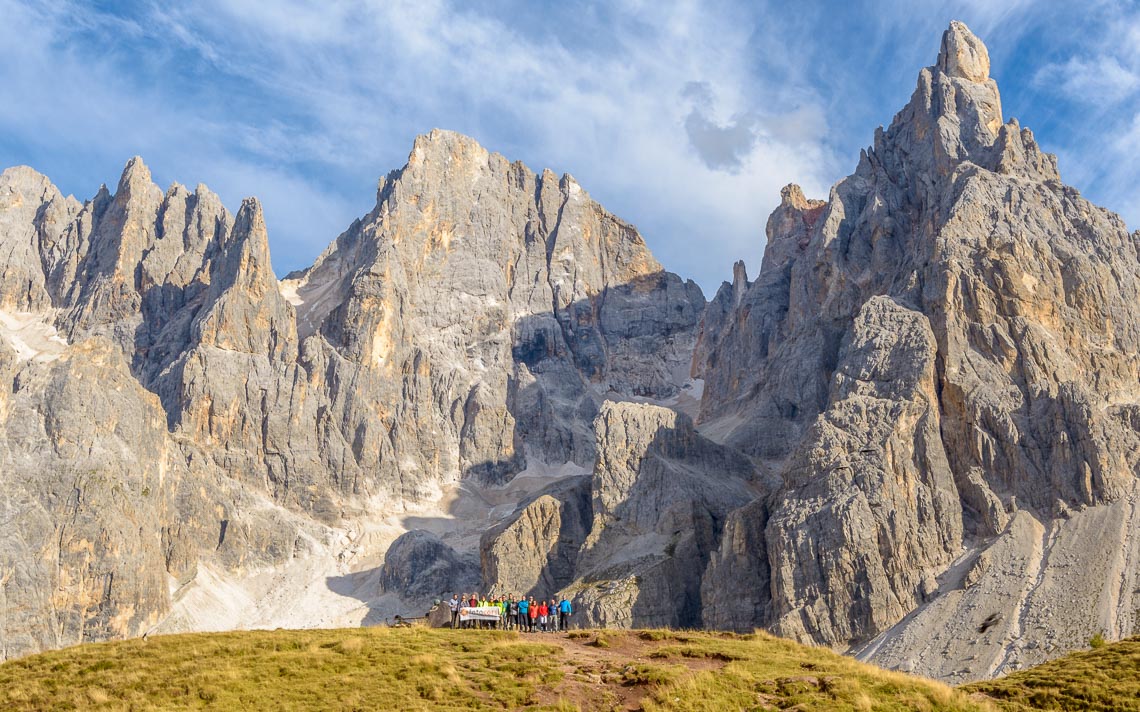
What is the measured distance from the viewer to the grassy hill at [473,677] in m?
40.8

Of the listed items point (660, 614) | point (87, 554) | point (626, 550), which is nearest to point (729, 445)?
point (626, 550)

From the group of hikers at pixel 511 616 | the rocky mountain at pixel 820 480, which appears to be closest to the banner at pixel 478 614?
the group of hikers at pixel 511 616

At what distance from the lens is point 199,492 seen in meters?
176

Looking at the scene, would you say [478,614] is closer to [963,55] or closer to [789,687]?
[789,687]

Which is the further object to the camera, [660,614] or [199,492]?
[199,492]

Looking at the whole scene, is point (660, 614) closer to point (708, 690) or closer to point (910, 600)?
point (910, 600)

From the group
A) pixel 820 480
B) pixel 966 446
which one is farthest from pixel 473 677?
pixel 966 446

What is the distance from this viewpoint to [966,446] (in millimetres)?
124875

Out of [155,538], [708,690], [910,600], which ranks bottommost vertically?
[708,690]

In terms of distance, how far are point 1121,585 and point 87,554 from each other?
119164mm

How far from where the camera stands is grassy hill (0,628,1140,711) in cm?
4084

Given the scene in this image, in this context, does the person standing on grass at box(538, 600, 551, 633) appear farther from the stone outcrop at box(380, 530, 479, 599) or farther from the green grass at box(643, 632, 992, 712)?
the stone outcrop at box(380, 530, 479, 599)

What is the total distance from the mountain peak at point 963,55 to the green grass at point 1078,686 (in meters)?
149

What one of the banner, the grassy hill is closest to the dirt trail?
the grassy hill
